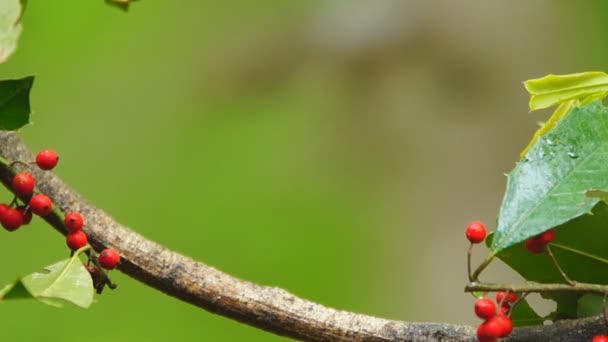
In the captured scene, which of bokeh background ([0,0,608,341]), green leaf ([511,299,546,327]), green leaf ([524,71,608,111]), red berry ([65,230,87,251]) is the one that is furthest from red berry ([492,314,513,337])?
bokeh background ([0,0,608,341])

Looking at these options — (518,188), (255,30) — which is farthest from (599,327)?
(255,30)

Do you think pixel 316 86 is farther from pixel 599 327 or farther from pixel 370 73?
pixel 599 327

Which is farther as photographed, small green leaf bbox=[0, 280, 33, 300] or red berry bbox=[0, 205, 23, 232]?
red berry bbox=[0, 205, 23, 232]

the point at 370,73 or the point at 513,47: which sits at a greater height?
the point at 513,47

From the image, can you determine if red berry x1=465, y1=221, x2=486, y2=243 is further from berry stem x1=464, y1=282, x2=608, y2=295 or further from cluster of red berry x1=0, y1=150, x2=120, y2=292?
cluster of red berry x1=0, y1=150, x2=120, y2=292

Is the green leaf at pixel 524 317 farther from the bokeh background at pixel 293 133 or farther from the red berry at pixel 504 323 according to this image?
the bokeh background at pixel 293 133

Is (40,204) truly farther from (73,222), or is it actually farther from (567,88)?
(567,88)

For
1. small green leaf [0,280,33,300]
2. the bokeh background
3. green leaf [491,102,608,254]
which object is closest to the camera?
small green leaf [0,280,33,300]
